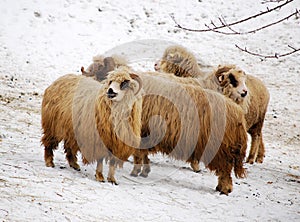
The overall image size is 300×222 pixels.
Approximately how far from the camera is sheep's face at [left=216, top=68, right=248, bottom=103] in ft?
24.1

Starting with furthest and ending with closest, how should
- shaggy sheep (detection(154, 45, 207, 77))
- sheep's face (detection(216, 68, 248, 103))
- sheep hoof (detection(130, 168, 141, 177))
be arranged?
shaggy sheep (detection(154, 45, 207, 77)) → sheep's face (detection(216, 68, 248, 103)) → sheep hoof (detection(130, 168, 141, 177))

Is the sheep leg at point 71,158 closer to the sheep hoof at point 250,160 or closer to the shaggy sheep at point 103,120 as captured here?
the shaggy sheep at point 103,120

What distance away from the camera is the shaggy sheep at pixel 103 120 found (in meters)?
5.80

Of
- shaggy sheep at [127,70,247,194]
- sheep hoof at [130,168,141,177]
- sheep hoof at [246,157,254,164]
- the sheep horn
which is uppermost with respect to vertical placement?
the sheep horn

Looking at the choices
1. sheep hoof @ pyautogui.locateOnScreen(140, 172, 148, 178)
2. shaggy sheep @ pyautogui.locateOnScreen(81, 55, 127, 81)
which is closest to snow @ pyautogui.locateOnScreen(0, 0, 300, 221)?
sheep hoof @ pyautogui.locateOnScreen(140, 172, 148, 178)

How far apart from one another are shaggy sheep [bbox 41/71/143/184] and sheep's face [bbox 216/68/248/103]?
1953 millimetres

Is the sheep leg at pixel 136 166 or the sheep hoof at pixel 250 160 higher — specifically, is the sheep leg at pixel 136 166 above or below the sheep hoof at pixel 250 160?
above

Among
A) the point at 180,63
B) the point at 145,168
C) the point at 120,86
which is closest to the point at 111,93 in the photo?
the point at 120,86

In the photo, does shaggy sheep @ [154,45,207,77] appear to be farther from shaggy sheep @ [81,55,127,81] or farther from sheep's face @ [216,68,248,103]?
shaggy sheep @ [81,55,127,81]

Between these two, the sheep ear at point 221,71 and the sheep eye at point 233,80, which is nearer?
the sheep eye at point 233,80

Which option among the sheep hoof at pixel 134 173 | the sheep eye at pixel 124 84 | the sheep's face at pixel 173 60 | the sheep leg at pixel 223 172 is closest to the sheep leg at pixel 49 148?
the sheep hoof at pixel 134 173

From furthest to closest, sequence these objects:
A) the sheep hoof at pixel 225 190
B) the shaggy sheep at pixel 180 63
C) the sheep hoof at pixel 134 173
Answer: the shaggy sheep at pixel 180 63, the sheep hoof at pixel 134 173, the sheep hoof at pixel 225 190

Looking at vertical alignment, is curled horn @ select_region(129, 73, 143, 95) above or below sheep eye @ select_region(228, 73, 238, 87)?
above

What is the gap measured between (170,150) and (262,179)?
1806mm
